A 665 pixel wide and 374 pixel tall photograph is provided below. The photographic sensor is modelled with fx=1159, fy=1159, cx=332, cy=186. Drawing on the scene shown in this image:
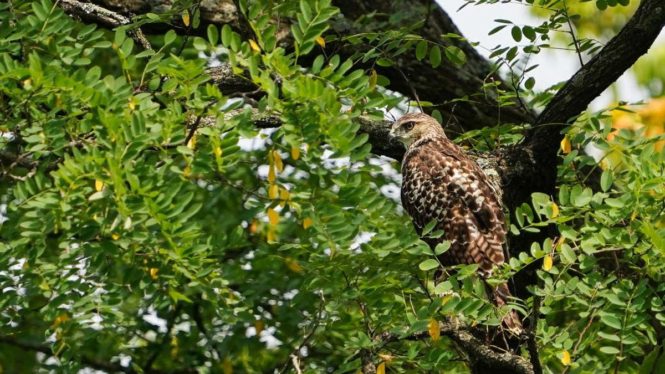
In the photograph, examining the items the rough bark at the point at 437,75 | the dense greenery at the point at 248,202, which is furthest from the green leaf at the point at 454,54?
the rough bark at the point at 437,75

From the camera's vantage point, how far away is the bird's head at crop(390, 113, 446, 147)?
6180 millimetres

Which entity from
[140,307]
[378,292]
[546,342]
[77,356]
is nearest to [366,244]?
[378,292]

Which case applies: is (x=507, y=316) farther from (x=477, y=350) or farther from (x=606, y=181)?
(x=606, y=181)

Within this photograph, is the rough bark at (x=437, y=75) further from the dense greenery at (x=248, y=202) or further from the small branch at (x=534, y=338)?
the small branch at (x=534, y=338)

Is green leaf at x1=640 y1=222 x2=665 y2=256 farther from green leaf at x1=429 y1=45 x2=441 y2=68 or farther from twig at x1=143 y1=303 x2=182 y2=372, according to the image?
twig at x1=143 y1=303 x2=182 y2=372

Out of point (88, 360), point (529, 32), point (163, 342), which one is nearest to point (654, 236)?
point (529, 32)

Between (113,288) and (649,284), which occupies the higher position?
(649,284)

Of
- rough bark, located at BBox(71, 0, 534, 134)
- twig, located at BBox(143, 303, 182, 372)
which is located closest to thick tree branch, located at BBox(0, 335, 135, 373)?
twig, located at BBox(143, 303, 182, 372)

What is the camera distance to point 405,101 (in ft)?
22.1

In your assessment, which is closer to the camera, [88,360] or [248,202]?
[248,202]

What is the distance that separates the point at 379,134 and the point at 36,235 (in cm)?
219

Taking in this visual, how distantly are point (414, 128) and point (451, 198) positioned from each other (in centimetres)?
55

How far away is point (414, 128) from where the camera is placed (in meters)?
6.43

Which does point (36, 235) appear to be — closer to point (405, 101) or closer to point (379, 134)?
point (379, 134)
